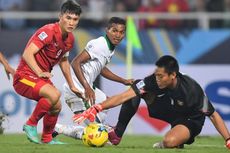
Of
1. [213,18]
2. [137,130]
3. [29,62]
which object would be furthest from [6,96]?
[29,62]

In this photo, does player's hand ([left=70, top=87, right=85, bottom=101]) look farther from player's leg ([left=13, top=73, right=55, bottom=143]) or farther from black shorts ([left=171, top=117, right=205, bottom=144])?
black shorts ([left=171, top=117, right=205, bottom=144])

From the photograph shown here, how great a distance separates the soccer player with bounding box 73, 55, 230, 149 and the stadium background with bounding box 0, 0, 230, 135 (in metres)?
5.89

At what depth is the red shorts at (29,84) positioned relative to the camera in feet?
47.4

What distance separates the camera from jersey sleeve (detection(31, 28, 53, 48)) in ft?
47.3

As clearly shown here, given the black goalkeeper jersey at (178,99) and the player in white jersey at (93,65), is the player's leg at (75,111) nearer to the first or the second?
the player in white jersey at (93,65)

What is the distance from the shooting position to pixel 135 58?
74.3 feet

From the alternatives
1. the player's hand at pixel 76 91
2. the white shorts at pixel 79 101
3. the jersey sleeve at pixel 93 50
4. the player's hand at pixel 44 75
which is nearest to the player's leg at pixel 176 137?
the player's hand at pixel 76 91

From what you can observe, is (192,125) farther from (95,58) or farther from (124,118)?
(95,58)

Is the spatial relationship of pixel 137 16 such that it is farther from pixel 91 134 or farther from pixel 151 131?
pixel 91 134

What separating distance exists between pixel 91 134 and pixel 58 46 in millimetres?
1470

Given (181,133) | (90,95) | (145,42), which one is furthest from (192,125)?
(145,42)

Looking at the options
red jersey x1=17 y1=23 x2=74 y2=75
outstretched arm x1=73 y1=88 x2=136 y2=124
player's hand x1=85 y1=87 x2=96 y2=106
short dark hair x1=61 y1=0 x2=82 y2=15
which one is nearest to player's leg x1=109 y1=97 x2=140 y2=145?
player's hand x1=85 y1=87 x2=96 y2=106

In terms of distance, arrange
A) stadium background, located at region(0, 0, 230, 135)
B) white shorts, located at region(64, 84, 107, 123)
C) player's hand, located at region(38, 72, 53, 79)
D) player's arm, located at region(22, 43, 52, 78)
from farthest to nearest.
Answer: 1. stadium background, located at region(0, 0, 230, 135)
2. white shorts, located at region(64, 84, 107, 123)
3. player's arm, located at region(22, 43, 52, 78)
4. player's hand, located at region(38, 72, 53, 79)

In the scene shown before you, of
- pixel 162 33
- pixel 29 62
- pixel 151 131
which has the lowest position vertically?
pixel 151 131
